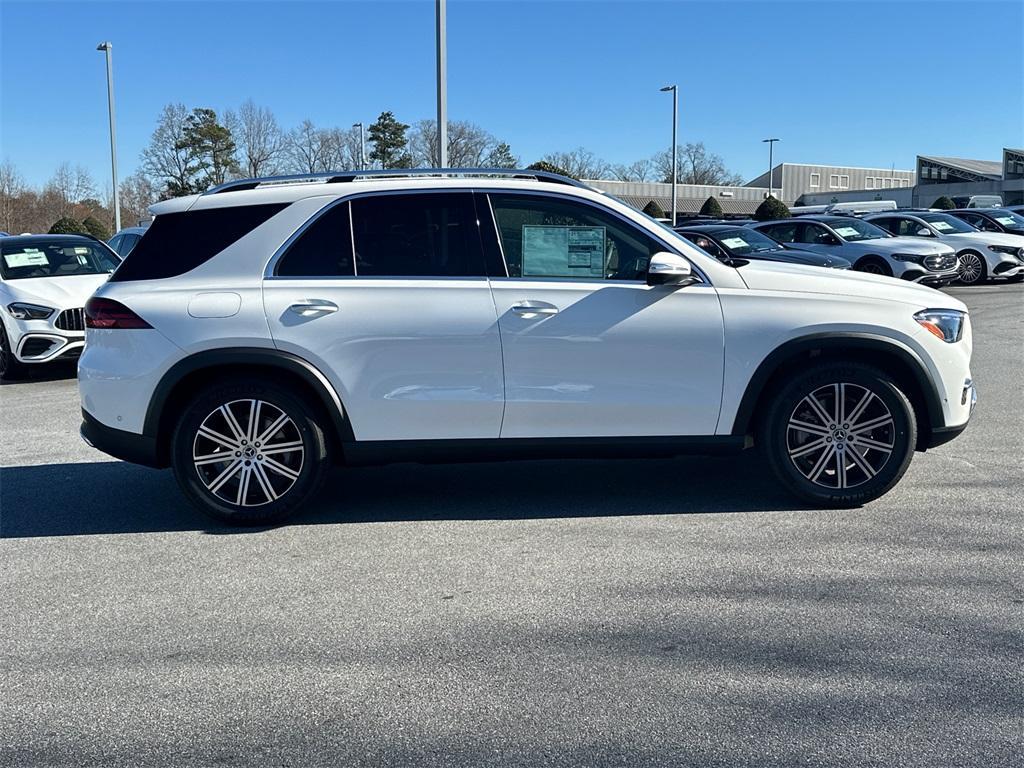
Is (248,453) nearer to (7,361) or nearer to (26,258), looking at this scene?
(7,361)

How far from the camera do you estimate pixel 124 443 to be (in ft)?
17.6

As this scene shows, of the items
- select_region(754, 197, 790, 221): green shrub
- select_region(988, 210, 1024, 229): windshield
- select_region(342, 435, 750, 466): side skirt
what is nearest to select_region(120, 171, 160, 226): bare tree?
select_region(754, 197, 790, 221): green shrub

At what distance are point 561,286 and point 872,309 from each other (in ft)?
5.71

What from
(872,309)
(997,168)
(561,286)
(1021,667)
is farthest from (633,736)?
(997,168)

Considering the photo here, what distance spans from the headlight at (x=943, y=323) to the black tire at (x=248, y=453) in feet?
11.2

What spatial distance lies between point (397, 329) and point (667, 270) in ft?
4.86

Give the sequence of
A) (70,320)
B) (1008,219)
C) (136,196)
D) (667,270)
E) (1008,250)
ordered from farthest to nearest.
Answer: (136,196) < (1008,219) < (1008,250) < (70,320) < (667,270)

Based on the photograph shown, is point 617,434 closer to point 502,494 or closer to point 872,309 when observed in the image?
point 502,494

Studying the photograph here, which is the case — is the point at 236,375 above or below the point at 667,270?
below

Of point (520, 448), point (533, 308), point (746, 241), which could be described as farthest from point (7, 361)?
point (746, 241)

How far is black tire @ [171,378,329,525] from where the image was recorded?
5316 millimetres

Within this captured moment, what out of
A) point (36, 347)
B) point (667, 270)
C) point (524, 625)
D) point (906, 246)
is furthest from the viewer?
point (906, 246)

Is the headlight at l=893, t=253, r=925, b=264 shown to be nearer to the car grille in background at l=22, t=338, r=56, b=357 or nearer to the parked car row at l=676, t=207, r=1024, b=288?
the parked car row at l=676, t=207, r=1024, b=288

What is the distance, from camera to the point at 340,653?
3848 millimetres
